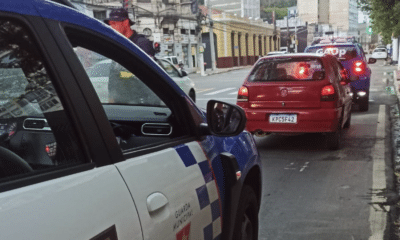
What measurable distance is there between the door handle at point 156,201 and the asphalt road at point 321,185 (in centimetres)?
222

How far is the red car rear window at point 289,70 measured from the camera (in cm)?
670

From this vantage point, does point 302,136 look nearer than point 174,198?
No

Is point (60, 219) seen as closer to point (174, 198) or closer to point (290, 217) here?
point (174, 198)

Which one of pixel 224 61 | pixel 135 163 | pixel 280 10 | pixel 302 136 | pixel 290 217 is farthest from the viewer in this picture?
pixel 280 10

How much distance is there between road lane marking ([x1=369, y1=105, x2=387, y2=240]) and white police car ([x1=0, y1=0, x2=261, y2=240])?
226 cm

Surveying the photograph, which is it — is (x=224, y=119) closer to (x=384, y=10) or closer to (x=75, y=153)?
(x=75, y=153)

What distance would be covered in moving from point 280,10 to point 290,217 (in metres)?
128

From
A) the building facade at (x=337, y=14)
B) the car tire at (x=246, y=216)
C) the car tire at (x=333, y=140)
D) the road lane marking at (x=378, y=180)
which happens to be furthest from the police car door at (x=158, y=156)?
the building facade at (x=337, y=14)

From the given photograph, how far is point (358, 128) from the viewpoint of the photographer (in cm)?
880

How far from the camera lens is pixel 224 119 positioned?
227 centimetres

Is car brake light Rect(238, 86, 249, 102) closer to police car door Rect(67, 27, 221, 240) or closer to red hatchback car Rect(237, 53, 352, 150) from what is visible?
red hatchback car Rect(237, 53, 352, 150)

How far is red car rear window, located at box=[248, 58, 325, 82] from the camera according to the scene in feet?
22.0

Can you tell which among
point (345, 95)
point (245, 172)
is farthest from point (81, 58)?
point (345, 95)

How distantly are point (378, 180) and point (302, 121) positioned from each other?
160cm
